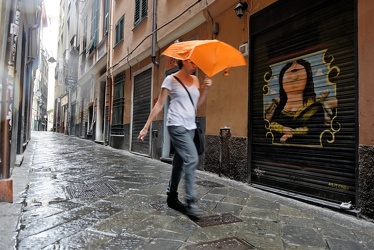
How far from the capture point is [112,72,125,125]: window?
12.2 meters

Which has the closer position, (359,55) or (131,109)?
(359,55)

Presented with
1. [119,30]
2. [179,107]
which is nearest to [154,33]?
[119,30]

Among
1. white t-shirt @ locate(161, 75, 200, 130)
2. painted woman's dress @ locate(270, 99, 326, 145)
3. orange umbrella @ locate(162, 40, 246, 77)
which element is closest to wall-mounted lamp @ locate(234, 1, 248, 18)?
painted woman's dress @ locate(270, 99, 326, 145)

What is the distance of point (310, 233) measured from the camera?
105 inches

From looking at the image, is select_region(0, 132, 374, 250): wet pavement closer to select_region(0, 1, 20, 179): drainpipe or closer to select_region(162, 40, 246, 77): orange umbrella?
select_region(0, 1, 20, 179): drainpipe

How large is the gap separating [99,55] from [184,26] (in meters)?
9.97

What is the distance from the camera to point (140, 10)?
1022 centimetres

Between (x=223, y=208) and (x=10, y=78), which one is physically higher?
(x=10, y=78)

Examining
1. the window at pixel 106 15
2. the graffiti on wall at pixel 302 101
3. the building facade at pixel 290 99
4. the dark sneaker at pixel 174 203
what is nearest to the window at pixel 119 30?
the window at pixel 106 15

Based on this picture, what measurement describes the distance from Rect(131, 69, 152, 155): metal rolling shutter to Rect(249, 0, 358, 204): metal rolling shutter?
195 inches

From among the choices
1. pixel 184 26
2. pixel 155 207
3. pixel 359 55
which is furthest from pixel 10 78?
pixel 184 26

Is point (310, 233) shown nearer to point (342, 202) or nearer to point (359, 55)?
point (342, 202)

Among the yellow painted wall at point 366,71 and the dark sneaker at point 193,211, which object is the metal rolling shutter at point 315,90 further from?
the dark sneaker at point 193,211

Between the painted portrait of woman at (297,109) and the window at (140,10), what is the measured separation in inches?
265
